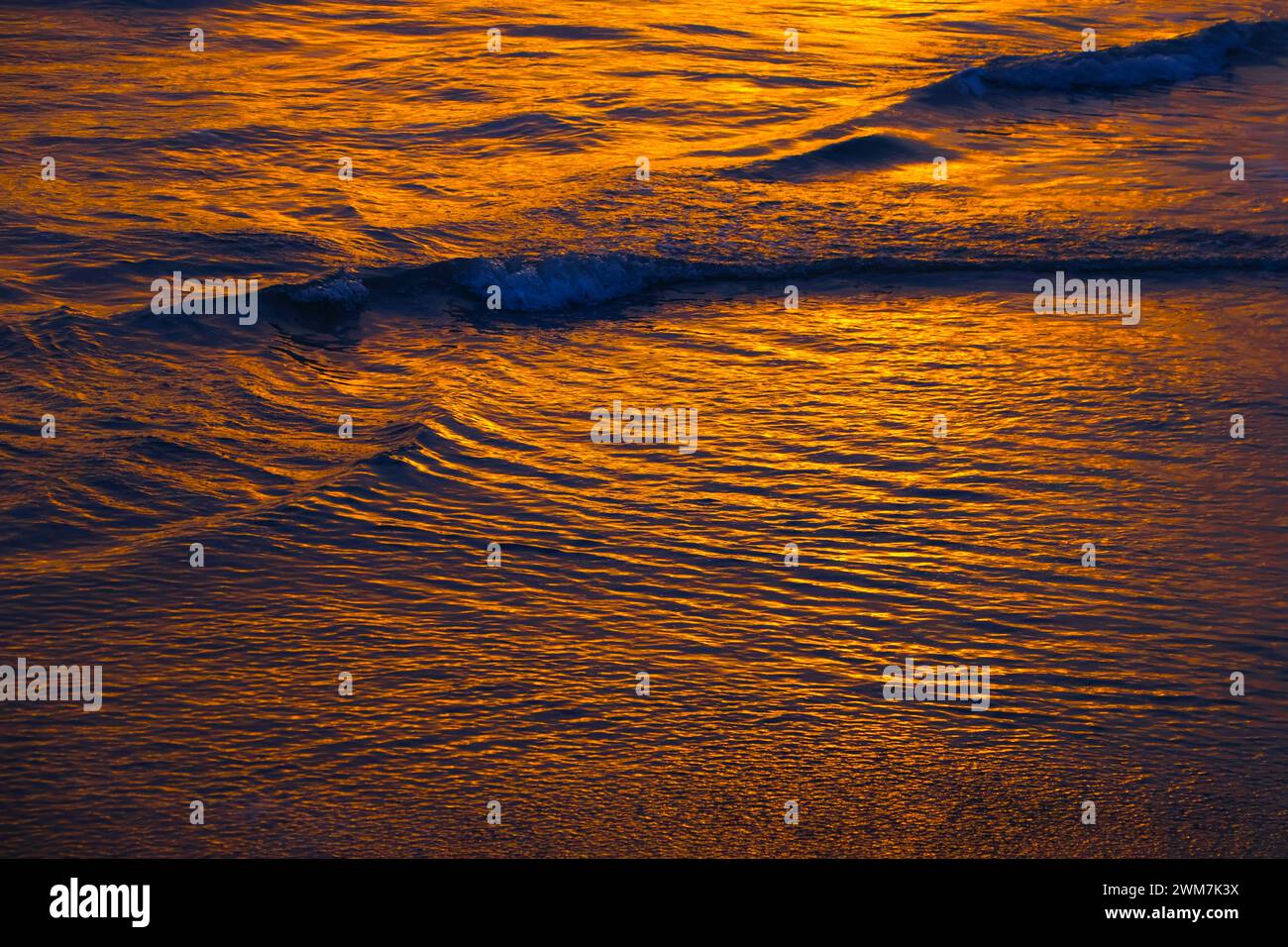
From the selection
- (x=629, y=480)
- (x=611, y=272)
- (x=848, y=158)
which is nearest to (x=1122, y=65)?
(x=848, y=158)

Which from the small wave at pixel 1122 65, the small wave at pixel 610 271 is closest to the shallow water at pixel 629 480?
the small wave at pixel 610 271

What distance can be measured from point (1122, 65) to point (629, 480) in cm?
1187

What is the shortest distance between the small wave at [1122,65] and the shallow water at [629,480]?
4.65ft

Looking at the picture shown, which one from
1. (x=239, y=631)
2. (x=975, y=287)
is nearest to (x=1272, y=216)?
(x=975, y=287)

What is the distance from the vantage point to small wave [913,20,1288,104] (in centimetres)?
1530

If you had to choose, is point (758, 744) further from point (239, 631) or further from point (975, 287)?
point (975, 287)

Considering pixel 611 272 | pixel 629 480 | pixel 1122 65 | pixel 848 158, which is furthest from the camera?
pixel 1122 65

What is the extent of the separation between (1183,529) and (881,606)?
1539 mm

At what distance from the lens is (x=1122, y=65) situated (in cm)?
1634

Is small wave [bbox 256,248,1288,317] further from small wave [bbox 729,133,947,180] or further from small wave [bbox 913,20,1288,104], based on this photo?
small wave [bbox 913,20,1288,104]

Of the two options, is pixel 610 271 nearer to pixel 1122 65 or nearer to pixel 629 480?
pixel 629 480

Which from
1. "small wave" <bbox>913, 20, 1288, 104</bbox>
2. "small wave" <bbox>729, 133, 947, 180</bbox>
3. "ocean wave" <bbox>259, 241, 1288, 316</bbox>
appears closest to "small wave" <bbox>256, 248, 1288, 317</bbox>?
"ocean wave" <bbox>259, 241, 1288, 316</bbox>

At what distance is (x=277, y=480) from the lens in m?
6.69

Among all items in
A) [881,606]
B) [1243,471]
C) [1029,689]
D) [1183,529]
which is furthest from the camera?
[1243,471]
